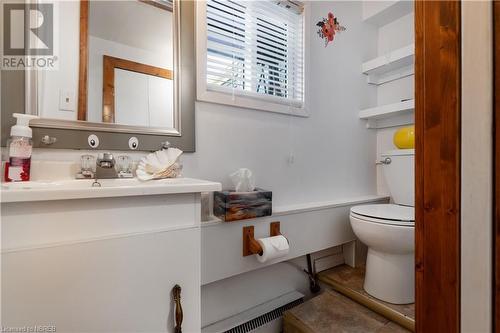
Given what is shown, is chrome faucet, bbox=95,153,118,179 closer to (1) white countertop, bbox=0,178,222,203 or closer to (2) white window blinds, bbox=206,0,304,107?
(1) white countertop, bbox=0,178,222,203

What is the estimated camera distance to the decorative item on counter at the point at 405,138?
4.98 ft

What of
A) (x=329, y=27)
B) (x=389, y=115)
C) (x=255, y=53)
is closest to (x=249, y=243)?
(x=255, y=53)

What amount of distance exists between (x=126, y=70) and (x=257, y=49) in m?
0.68

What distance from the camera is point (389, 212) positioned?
1304 mm

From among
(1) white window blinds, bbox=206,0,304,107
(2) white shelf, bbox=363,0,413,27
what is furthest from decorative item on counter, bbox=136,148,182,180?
(2) white shelf, bbox=363,0,413,27

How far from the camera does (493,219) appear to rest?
0.43m

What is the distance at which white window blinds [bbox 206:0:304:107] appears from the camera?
1154mm

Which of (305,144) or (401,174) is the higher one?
(305,144)

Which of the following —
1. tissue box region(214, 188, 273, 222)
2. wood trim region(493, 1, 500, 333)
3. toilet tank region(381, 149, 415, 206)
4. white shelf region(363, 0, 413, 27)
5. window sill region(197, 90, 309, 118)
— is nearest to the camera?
wood trim region(493, 1, 500, 333)

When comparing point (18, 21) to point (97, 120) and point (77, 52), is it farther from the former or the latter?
point (97, 120)

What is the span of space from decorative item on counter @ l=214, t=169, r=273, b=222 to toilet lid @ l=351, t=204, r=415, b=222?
535 millimetres

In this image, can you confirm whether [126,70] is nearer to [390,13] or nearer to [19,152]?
[19,152]

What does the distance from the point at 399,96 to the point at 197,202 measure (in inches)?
67.9

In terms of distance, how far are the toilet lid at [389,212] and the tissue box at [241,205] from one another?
21.0 inches
